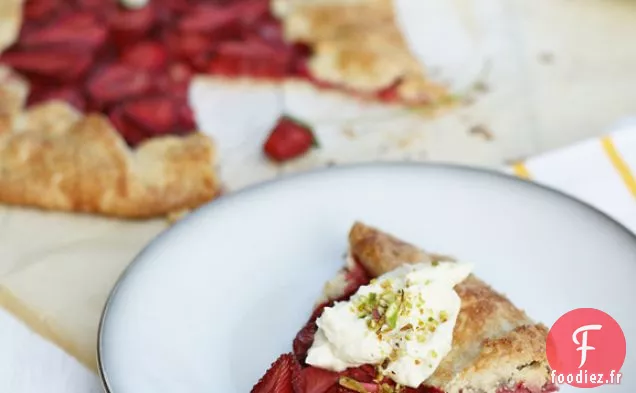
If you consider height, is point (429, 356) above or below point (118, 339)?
above

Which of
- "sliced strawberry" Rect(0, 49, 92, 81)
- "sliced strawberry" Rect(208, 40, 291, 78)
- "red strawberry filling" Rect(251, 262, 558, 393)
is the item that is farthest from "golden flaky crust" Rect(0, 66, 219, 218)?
"red strawberry filling" Rect(251, 262, 558, 393)

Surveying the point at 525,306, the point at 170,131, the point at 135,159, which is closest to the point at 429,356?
the point at 525,306

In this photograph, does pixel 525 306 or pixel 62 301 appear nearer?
pixel 525 306

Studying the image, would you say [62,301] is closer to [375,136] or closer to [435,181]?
[435,181]

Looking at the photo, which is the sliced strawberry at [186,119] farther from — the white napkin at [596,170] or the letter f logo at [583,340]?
the letter f logo at [583,340]

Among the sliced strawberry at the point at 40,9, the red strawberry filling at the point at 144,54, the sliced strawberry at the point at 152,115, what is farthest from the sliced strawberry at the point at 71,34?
the sliced strawberry at the point at 152,115

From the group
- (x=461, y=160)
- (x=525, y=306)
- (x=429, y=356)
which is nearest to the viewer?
(x=429, y=356)

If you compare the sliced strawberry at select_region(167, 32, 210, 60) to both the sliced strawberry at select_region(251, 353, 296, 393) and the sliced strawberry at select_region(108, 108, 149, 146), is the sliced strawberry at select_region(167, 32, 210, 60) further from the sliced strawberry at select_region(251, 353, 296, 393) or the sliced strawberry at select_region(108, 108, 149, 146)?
the sliced strawberry at select_region(251, 353, 296, 393)
